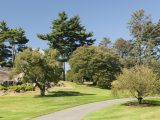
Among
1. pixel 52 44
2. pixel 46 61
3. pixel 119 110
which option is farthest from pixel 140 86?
pixel 52 44

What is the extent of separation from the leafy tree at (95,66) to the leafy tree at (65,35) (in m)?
10.2

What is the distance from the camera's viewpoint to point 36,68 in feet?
198

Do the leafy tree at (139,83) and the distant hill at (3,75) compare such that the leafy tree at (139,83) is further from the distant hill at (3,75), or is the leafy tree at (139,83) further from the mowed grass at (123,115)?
the distant hill at (3,75)

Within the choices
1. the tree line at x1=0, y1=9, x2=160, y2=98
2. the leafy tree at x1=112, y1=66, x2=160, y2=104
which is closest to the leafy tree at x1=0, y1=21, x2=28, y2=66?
the tree line at x1=0, y1=9, x2=160, y2=98

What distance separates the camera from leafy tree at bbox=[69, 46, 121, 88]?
78.2 metres

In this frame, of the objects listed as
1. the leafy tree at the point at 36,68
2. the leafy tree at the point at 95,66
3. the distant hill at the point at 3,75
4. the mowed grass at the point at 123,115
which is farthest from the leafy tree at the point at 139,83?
the distant hill at the point at 3,75

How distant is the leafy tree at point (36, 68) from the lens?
6012cm

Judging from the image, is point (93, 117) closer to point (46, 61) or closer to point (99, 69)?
point (46, 61)

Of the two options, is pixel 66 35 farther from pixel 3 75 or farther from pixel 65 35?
pixel 3 75

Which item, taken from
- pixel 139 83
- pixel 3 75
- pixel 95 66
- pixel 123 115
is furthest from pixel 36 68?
pixel 123 115

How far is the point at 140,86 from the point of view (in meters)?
45.5

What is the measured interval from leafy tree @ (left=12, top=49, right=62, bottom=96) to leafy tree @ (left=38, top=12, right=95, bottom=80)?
2967cm

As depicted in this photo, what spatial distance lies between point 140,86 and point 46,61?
20675 mm

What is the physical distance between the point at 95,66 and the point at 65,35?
17.4m
